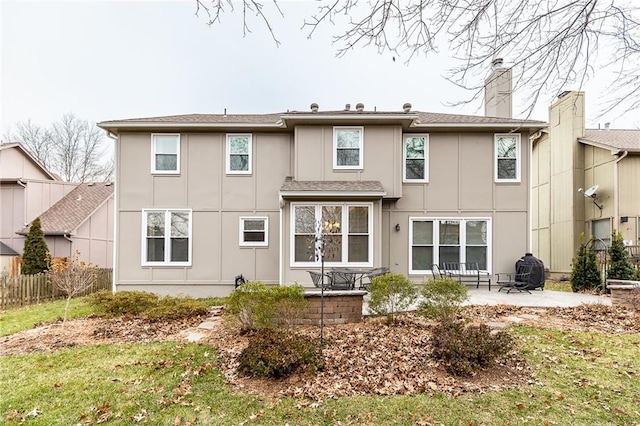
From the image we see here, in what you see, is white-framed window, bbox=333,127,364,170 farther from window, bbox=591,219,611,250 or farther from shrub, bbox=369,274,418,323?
window, bbox=591,219,611,250

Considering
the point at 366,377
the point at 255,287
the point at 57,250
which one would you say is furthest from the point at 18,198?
the point at 366,377

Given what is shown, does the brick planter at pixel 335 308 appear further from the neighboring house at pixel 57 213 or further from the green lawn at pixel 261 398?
the neighboring house at pixel 57 213

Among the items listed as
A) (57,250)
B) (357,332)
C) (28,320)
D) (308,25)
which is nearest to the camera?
(308,25)

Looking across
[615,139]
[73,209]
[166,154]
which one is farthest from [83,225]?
[615,139]

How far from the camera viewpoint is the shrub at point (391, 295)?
21.2 feet

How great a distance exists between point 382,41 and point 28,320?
10.4 meters

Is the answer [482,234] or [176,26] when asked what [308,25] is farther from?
[482,234]

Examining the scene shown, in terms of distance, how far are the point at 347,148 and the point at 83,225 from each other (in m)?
13.1

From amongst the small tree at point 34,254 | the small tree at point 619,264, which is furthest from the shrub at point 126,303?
the small tree at point 619,264

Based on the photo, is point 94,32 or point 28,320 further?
point 28,320

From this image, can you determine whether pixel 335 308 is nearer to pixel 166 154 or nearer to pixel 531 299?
pixel 531 299

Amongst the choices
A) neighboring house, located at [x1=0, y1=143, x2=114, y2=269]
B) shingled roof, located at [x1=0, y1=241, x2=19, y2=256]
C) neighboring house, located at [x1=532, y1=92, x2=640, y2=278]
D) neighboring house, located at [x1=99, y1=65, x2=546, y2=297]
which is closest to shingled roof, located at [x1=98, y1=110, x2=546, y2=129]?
neighboring house, located at [x1=99, y1=65, x2=546, y2=297]

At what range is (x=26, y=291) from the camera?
11281mm

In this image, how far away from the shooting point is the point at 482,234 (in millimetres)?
11156
